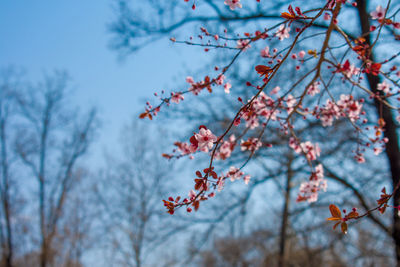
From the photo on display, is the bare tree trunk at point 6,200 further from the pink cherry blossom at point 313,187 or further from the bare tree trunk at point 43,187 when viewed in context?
the pink cherry blossom at point 313,187

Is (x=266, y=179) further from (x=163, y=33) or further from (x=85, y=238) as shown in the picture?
(x=85, y=238)

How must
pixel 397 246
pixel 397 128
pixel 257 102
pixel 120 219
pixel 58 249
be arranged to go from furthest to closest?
1. pixel 58 249
2. pixel 120 219
3. pixel 397 128
4. pixel 397 246
5. pixel 257 102

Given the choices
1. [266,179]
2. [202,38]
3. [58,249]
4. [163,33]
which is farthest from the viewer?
[58,249]

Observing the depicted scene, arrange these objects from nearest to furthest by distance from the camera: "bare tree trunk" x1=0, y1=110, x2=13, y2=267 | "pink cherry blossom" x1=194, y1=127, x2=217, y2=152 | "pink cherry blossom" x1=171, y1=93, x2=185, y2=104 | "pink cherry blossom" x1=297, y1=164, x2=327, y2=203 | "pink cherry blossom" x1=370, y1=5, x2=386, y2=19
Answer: "pink cherry blossom" x1=194, y1=127, x2=217, y2=152 → "pink cherry blossom" x1=370, y1=5, x2=386, y2=19 → "pink cherry blossom" x1=171, y1=93, x2=185, y2=104 → "pink cherry blossom" x1=297, y1=164, x2=327, y2=203 → "bare tree trunk" x1=0, y1=110, x2=13, y2=267

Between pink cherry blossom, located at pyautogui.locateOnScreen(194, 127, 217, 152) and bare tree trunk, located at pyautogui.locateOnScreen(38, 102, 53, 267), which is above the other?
bare tree trunk, located at pyautogui.locateOnScreen(38, 102, 53, 267)

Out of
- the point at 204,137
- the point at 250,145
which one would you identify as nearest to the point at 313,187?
the point at 250,145

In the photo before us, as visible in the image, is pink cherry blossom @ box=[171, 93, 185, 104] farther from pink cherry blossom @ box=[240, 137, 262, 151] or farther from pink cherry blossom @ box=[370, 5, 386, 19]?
pink cherry blossom @ box=[370, 5, 386, 19]

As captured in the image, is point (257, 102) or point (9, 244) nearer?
point (257, 102)

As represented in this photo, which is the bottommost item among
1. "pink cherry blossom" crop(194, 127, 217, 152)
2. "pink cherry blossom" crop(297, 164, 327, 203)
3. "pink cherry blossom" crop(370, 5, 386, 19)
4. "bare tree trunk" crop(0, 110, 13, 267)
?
"pink cherry blossom" crop(194, 127, 217, 152)

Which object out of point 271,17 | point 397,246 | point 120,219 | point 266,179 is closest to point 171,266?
point 120,219

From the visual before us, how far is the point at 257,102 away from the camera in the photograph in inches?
97.3

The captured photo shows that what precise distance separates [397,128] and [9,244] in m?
10.3

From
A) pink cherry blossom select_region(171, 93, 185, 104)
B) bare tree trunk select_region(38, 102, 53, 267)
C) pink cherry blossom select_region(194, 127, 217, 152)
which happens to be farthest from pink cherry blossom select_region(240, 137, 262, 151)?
bare tree trunk select_region(38, 102, 53, 267)

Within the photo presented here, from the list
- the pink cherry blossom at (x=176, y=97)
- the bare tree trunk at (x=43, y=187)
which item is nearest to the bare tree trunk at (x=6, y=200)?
the bare tree trunk at (x=43, y=187)
